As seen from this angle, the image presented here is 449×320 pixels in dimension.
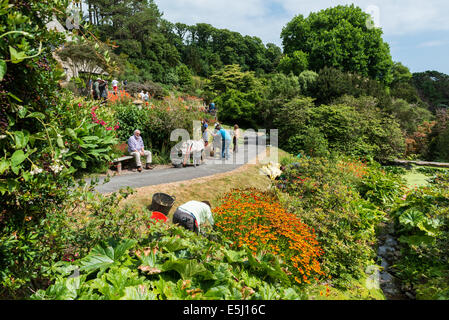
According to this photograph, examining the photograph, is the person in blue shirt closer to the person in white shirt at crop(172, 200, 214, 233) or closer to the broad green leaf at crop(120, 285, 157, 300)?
the person in white shirt at crop(172, 200, 214, 233)

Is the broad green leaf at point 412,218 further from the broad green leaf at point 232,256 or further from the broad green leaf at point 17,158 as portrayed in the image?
the broad green leaf at point 17,158

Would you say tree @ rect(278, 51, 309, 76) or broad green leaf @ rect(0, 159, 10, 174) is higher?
tree @ rect(278, 51, 309, 76)

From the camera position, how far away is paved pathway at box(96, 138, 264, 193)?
657 centimetres

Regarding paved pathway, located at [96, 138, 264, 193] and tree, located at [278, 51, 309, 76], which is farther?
tree, located at [278, 51, 309, 76]

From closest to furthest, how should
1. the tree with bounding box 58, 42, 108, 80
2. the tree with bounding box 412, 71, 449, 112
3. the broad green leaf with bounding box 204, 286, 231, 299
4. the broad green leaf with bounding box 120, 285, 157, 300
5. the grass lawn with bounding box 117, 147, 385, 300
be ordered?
the broad green leaf with bounding box 120, 285, 157, 300
the broad green leaf with bounding box 204, 286, 231, 299
the grass lawn with bounding box 117, 147, 385, 300
the tree with bounding box 58, 42, 108, 80
the tree with bounding box 412, 71, 449, 112

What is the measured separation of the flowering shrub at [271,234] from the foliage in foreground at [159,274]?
3.40 feet

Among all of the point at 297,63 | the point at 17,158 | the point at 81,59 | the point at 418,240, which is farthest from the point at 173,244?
the point at 297,63

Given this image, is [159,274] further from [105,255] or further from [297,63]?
[297,63]

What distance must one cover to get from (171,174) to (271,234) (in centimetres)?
458

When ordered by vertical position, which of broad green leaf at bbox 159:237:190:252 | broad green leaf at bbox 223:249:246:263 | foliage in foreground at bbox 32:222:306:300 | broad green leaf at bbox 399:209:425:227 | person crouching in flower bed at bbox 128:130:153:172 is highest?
person crouching in flower bed at bbox 128:130:153:172

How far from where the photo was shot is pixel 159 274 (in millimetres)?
2576

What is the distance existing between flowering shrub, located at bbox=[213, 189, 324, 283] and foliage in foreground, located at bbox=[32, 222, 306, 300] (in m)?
1.04

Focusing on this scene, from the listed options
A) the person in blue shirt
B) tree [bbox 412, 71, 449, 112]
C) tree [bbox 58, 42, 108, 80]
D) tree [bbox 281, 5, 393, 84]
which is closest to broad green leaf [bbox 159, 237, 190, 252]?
the person in blue shirt
